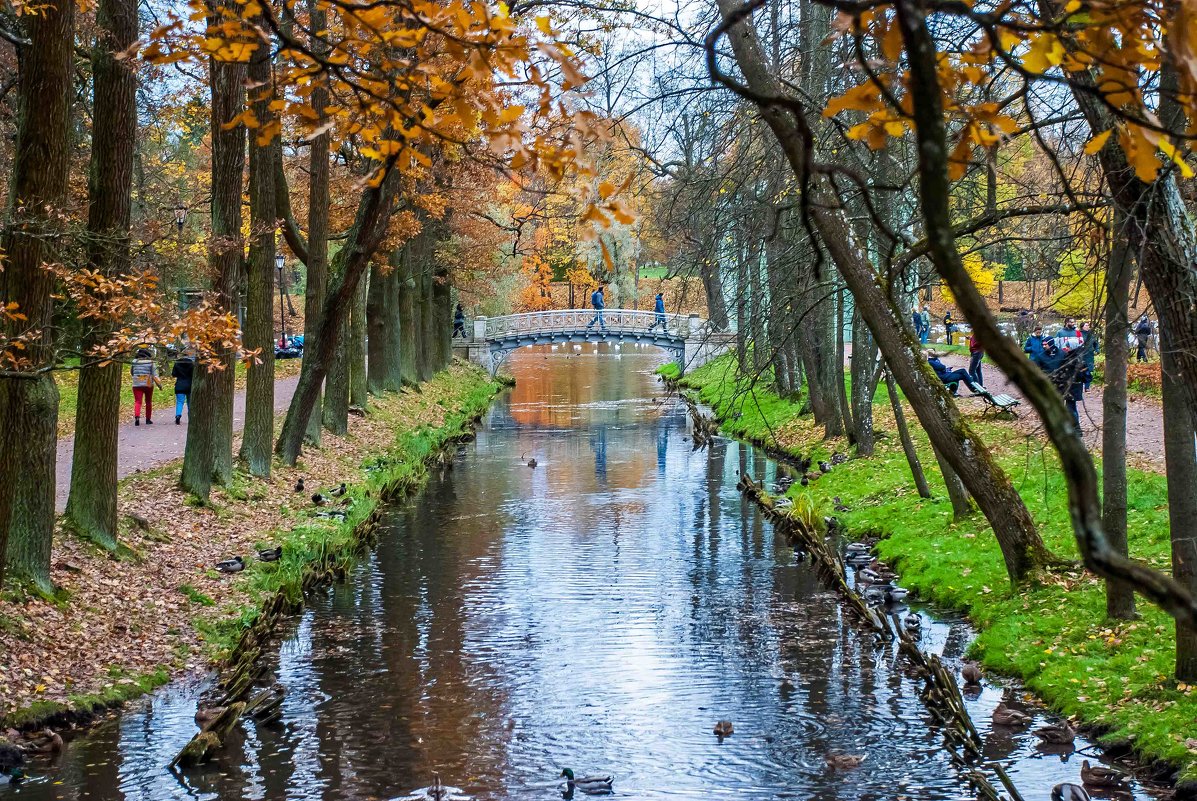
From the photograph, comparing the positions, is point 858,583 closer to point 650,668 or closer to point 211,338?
point 650,668

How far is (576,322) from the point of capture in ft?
165

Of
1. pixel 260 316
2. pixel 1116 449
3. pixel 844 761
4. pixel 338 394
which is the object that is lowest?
pixel 844 761

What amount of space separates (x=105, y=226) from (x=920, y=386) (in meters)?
7.93

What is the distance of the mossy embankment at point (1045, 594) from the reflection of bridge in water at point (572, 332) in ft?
90.4

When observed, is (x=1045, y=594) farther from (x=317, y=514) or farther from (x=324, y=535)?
(x=317, y=514)

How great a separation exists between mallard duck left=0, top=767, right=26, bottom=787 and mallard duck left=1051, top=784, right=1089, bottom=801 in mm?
6961

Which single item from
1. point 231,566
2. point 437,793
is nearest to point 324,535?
point 231,566

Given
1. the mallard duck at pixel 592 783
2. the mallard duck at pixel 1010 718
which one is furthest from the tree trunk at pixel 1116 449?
the mallard duck at pixel 592 783

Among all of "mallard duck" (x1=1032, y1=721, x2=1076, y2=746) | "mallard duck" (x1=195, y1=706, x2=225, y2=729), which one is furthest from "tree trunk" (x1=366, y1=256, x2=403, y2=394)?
"mallard duck" (x1=1032, y1=721, x2=1076, y2=746)

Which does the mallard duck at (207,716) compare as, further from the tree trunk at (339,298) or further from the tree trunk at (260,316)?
the tree trunk at (260,316)

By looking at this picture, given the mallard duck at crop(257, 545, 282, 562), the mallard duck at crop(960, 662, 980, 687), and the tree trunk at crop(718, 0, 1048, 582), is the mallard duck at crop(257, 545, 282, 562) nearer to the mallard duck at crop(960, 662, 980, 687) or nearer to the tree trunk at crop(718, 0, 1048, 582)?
the tree trunk at crop(718, 0, 1048, 582)

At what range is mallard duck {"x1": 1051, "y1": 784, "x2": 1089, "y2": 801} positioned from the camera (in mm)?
7703

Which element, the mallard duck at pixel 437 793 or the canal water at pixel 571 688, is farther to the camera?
the canal water at pixel 571 688

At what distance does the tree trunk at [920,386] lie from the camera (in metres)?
10.2
